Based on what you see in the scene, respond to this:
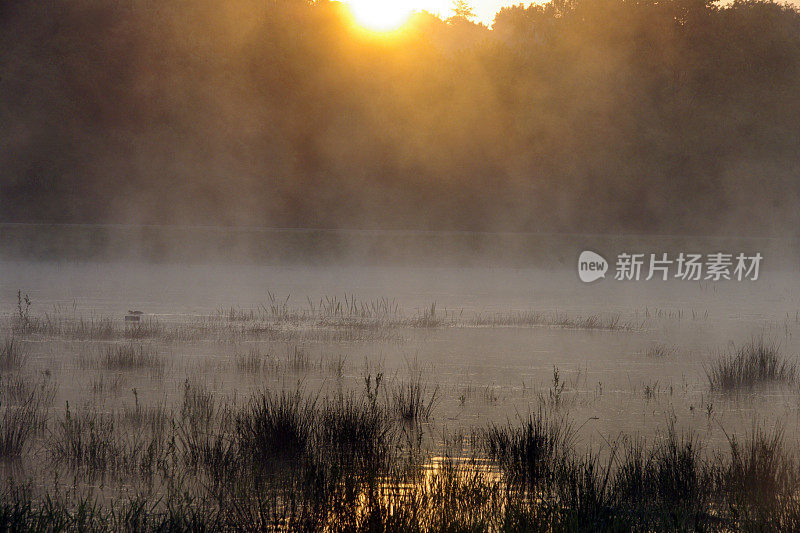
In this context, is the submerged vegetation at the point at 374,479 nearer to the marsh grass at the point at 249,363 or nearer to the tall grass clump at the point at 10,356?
the marsh grass at the point at 249,363

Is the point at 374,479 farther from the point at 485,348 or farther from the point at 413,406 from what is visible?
the point at 485,348

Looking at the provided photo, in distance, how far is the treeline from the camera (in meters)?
34.1

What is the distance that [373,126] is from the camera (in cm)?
3522

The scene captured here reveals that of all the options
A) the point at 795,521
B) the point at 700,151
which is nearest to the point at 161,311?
the point at 795,521

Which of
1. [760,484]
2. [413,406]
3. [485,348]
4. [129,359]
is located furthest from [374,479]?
[485,348]

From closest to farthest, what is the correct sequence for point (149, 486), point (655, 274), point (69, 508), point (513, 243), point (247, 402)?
point (69, 508) → point (149, 486) → point (247, 402) → point (655, 274) → point (513, 243)

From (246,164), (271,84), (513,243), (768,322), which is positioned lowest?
(768,322)

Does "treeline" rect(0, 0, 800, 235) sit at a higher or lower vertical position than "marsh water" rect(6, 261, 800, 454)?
higher

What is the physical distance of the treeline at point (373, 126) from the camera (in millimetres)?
34125

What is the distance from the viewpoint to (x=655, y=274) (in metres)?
28.1

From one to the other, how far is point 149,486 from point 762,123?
33.9 metres

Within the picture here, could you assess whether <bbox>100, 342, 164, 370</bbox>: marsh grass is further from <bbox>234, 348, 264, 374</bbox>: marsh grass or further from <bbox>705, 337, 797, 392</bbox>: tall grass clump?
<bbox>705, 337, 797, 392</bbox>: tall grass clump

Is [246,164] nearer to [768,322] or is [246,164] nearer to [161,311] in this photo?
[161,311]

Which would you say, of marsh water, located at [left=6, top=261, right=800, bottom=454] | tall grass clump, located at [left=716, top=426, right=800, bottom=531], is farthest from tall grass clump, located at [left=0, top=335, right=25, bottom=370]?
tall grass clump, located at [left=716, top=426, right=800, bottom=531]
